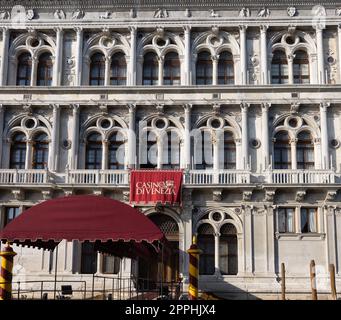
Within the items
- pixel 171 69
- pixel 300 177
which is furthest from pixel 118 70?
pixel 300 177

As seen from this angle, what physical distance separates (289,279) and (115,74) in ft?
42.5

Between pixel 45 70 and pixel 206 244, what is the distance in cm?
1188

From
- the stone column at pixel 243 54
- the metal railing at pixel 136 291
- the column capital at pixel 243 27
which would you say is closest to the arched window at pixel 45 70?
the stone column at pixel 243 54

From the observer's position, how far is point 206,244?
26.9m

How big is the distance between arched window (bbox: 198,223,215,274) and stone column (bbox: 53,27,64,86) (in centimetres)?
1003

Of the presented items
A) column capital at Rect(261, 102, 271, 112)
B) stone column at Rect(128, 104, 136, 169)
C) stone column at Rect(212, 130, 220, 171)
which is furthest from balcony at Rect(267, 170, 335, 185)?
stone column at Rect(128, 104, 136, 169)

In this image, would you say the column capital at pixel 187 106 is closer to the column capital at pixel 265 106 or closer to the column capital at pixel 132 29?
the column capital at pixel 265 106

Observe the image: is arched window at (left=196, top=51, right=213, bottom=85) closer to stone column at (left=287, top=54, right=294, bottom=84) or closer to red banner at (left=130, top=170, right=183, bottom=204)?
stone column at (left=287, top=54, right=294, bottom=84)

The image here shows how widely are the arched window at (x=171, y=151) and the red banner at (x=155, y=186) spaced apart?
132 cm

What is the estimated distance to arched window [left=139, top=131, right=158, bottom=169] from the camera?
27750mm

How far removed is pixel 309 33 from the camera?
2870cm

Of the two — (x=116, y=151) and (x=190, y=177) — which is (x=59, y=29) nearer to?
(x=116, y=151)

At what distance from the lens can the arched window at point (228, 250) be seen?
26.5 meters
